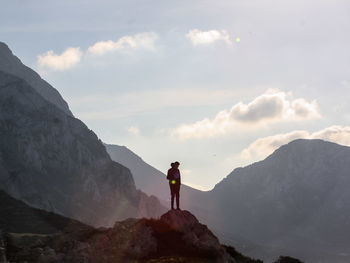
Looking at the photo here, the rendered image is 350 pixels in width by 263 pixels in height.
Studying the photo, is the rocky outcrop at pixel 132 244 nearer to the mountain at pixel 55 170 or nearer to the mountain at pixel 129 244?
the mountain at pixel 129 244

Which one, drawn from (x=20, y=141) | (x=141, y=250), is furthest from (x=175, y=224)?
(x=20, y=141)

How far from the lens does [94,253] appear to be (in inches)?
1115

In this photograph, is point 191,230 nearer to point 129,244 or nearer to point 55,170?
point 129,244

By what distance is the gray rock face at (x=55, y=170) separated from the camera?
6417 inches

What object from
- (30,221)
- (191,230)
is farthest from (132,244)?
(30,221)

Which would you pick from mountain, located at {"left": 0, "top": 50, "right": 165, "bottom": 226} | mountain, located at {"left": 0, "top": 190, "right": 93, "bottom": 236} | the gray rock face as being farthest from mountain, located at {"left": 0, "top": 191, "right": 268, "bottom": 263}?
the gray rock face

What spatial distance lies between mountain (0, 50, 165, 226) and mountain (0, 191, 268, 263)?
12430cm

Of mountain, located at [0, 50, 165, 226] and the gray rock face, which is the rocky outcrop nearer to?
mountain, located at [0, 50, 165, 226]

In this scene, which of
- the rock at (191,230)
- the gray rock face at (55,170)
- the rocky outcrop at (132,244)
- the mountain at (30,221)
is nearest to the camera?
the rocky outcrop at (132,244)

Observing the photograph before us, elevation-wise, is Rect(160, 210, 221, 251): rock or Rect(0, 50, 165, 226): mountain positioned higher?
Rect(0, 50, 165, 226): mountain

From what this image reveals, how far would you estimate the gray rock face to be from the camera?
16300cm

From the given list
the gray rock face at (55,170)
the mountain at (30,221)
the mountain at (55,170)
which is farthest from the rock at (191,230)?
the gray rock face at (55,170)

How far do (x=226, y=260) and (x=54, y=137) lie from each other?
169m

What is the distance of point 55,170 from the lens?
182 m
